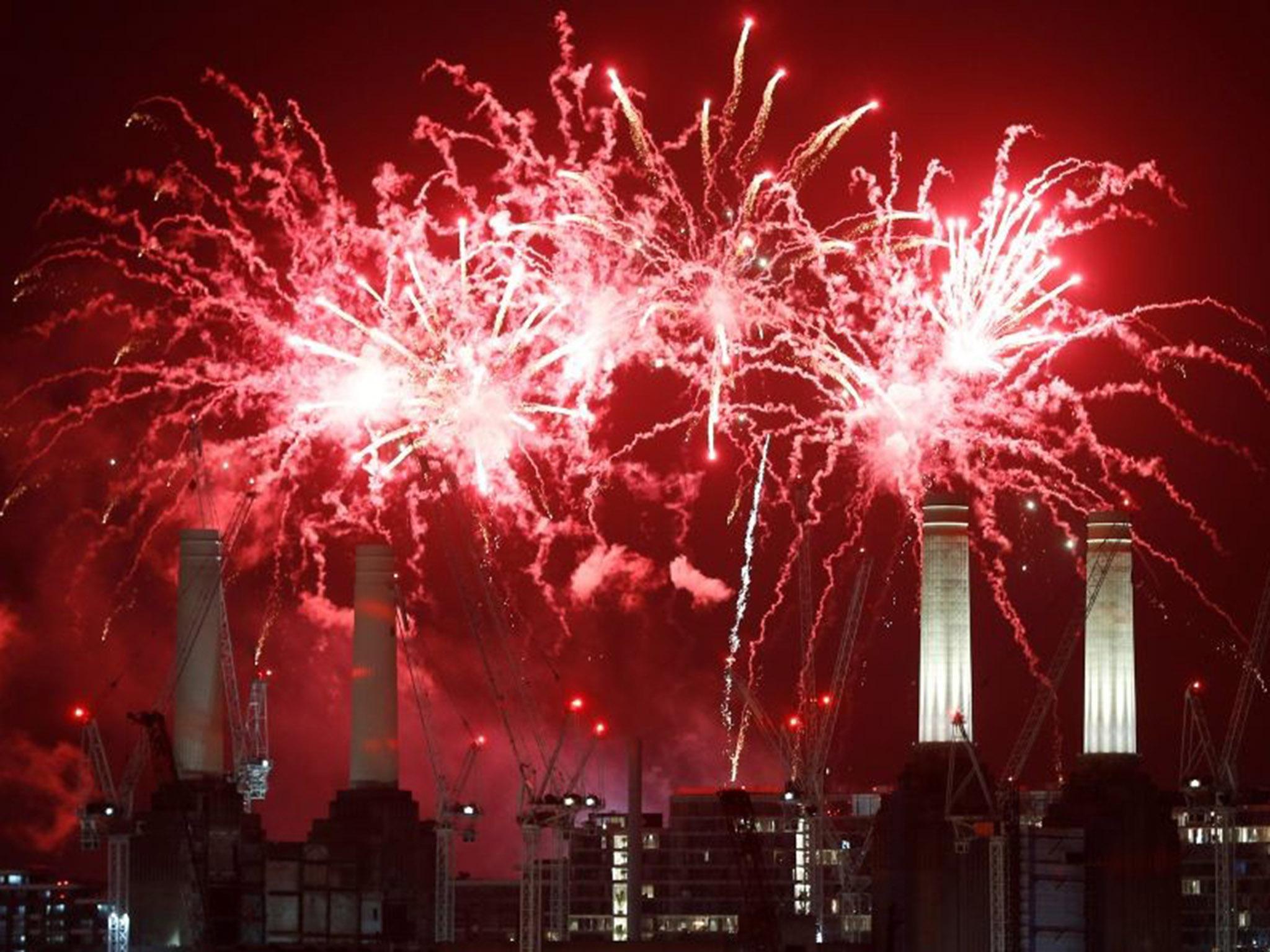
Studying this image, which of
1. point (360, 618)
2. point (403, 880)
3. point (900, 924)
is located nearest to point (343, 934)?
point (403, 880)

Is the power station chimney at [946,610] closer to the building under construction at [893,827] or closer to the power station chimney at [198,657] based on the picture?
the building under construction at [893,827]

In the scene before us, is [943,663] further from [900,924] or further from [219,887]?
[219,887]

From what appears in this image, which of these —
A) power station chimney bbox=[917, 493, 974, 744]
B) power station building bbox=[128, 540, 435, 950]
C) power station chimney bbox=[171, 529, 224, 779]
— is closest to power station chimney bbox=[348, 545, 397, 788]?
power station building bbox=[128, 540, 435, 950]

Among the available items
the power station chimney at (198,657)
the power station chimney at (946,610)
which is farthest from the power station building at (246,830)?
the power station chimney at (946,610)

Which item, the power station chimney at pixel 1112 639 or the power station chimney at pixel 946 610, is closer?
the power station chimney at pixel 946 610

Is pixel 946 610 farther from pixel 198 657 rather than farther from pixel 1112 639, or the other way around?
pixel 198 657

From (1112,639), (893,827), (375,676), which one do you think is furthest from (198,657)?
(1112,639)
